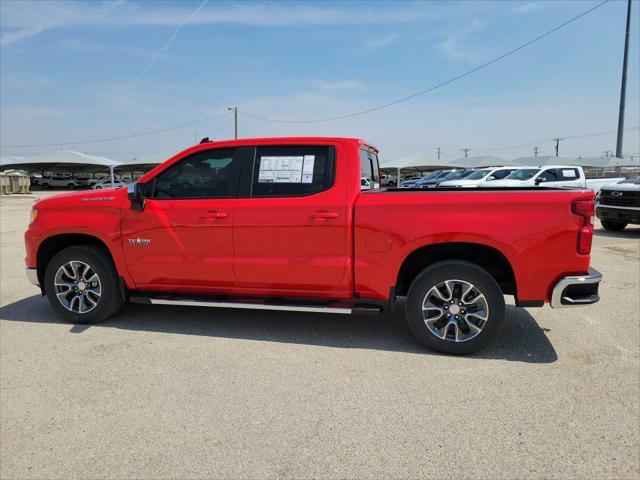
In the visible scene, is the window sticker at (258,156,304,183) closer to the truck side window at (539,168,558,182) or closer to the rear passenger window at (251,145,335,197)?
the rear passenger window at (251,145,335,197)

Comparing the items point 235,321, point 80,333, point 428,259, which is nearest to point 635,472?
point 428,259

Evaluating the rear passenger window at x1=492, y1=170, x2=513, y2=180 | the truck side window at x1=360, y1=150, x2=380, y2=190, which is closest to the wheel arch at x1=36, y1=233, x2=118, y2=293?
the truck side window at x1=360, y1=150, x2=380, y2=190

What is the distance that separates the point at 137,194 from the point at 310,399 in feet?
8.61

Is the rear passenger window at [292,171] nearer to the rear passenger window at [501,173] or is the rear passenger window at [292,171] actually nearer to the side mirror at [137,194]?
the side mirror at [137,194]

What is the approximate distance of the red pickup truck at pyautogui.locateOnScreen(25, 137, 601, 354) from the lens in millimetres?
3838

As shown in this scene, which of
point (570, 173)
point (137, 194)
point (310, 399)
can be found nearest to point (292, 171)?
point (137, 194)

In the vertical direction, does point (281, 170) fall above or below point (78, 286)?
above

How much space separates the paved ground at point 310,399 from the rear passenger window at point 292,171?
1.40 metres

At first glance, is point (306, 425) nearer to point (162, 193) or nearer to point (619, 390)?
point (619, 390)

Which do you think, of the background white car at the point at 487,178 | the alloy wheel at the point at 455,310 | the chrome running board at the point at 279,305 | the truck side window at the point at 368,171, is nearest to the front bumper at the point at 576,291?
the alloy wheel at the point at 455,310

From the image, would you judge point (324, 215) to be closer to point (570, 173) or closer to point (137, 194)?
point (137, 194)

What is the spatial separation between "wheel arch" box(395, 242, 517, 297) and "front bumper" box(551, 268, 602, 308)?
0.33 m

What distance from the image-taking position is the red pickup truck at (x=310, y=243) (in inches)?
151

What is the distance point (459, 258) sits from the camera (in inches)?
167
